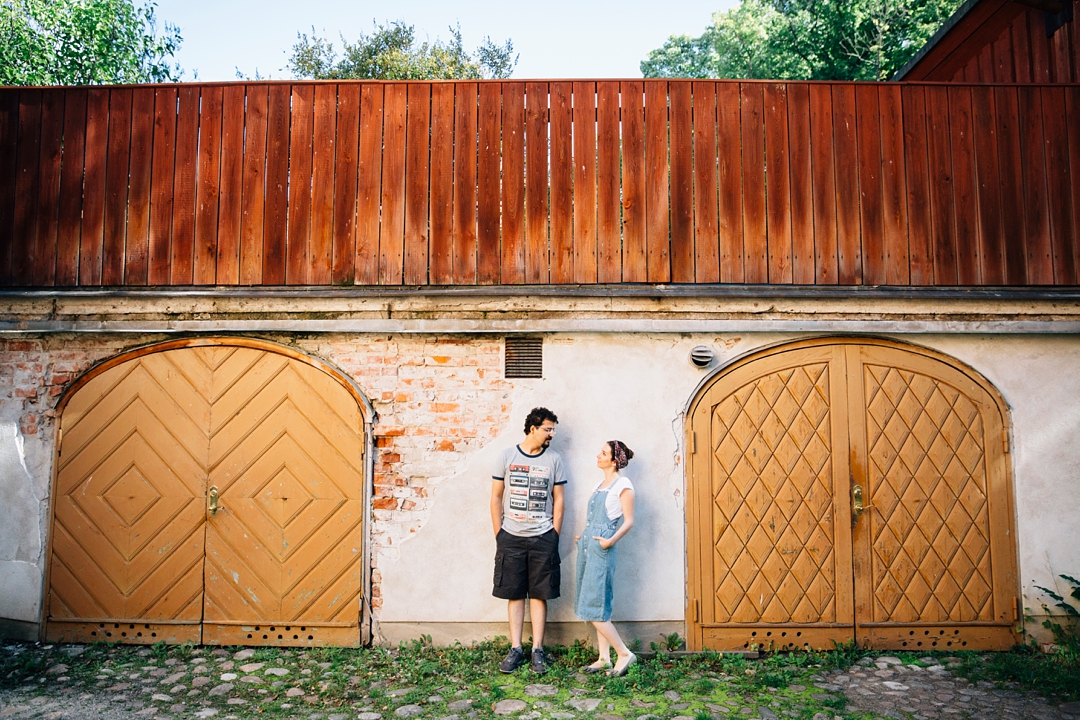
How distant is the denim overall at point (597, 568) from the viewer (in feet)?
17.2

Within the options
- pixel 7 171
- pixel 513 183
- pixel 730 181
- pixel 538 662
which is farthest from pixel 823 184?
pixel 7 171

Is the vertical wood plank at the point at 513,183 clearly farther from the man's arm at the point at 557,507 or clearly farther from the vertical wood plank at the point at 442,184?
the man's arm at the point at 557,507

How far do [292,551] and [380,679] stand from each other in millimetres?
1374

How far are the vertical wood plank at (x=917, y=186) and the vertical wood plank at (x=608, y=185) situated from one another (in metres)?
2.62

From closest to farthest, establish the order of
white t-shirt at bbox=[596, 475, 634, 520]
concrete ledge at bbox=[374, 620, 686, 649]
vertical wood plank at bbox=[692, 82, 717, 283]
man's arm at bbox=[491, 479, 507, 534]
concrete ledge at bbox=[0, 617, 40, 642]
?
white t-shirt at bbox=[596, 475, 634, 520] → man's arm at bbox=[491, 479, 507, 534] → concrete ledge at bbox=[374, 620, 686, 649] → concrete ledge at bbox=[0, 617, 40, 642] → vertical wood plank at bbox=[692, 82, 717, 283]

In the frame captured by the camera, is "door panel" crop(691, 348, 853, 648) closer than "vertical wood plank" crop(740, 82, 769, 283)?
Yes

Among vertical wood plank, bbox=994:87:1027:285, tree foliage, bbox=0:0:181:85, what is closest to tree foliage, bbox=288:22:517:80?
tree foliage, bbox=0:0:181:85

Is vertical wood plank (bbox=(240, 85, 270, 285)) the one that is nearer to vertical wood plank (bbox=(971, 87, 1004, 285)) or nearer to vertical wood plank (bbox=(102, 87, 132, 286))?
vertical wood plank (bbox=(102, 87, 132, 286))

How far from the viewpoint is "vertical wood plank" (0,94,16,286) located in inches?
245

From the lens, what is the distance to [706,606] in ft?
19.1

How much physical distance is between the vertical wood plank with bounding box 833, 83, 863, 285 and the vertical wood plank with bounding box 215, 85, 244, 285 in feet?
17.6

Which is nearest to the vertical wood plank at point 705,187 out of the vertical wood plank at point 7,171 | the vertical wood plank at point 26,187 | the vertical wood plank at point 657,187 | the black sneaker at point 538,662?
the vertical wood plank at point 657,187

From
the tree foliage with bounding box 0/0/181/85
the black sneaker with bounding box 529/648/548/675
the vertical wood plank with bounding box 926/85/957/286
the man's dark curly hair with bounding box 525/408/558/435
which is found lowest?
the black sneaker with bounding box 529/648/548/675

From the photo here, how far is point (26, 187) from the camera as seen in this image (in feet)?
20.6
